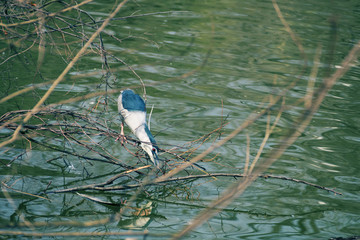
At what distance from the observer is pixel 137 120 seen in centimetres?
328

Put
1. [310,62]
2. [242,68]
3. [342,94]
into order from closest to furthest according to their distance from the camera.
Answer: [342,94] < [242,68] < [310,62]

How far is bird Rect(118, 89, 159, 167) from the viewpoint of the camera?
3.05 meters

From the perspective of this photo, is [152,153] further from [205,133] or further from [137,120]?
[205,133]

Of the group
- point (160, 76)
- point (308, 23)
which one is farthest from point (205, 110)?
point (308, 23)

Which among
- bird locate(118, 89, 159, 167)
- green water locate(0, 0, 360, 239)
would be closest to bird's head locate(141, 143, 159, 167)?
bird locate(118, 89, 159, 167)

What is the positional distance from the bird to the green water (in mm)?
144

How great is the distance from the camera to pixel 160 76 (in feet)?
18.7

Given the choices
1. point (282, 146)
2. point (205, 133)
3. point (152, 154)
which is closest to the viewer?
point (282, 146)

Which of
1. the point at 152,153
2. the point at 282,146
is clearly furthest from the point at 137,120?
the point at 282,146

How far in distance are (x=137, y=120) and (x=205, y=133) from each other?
4.27ft

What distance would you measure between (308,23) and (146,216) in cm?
691

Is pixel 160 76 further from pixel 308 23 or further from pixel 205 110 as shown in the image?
pixel 308 23

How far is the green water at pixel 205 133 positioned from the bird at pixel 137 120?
0.14 metres

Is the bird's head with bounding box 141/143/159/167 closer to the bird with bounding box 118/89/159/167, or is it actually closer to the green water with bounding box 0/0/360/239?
the bird with bounding box 118/89/159/167
